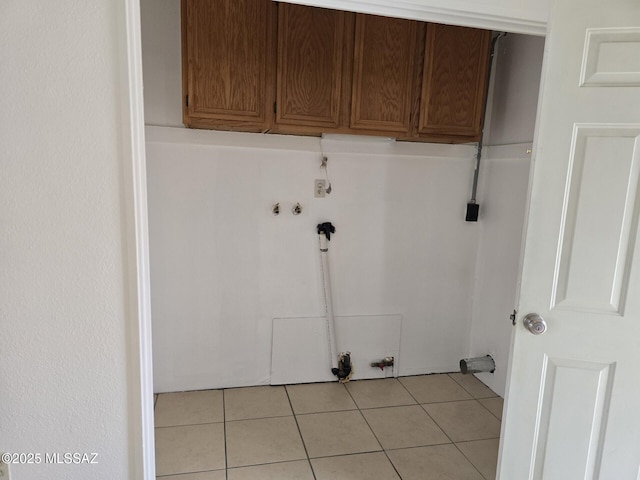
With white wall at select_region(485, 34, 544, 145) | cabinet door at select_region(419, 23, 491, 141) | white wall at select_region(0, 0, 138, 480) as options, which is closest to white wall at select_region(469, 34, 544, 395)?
white wall at select_region(485, 34, 544, 145)

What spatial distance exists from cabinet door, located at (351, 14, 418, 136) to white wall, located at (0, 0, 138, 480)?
137 centimetres

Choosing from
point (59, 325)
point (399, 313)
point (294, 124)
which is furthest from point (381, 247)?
point (59, 325)

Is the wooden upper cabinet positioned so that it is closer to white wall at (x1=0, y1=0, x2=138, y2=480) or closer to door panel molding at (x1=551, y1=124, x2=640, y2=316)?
white wall at (x1=0, y1=0, x2=138, y2=480)

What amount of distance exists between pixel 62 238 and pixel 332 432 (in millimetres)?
1718

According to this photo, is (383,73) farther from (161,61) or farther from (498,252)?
(498,252)

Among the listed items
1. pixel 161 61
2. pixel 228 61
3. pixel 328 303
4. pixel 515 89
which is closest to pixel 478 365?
pixel 328 303

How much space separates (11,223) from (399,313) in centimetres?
230

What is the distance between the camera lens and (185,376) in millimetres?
2547

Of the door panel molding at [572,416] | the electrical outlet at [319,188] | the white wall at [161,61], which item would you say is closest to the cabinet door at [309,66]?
the electrical outlet at [319,188]

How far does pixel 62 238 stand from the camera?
1192 millimetres

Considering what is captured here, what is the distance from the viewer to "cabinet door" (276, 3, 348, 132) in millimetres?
2088

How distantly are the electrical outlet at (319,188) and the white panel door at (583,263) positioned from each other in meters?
1.41

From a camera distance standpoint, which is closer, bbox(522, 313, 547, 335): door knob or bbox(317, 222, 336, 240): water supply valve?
bbox(522, 313, 547, 335): door knob

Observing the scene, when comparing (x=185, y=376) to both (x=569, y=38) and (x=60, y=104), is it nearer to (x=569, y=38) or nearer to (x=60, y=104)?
(x=60, y=104)
